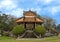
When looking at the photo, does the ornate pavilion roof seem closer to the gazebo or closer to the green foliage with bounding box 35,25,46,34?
the gazebo

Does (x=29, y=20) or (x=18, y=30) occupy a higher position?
(x=29, y=20)

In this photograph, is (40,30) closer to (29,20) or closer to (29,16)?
(29,20)

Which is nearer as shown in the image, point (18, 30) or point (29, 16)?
point (18, 30)

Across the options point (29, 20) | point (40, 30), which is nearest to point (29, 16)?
point (29, 20)

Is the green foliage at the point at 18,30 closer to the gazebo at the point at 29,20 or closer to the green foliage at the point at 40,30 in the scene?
the gazebo at the point at 29,20

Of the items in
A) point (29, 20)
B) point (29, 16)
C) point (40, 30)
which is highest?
point (29, 16)

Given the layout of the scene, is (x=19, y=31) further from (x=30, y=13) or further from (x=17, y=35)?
(x=30, y=13)

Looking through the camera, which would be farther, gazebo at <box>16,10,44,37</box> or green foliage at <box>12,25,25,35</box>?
gazebo at <box>16,10,44,37</box>

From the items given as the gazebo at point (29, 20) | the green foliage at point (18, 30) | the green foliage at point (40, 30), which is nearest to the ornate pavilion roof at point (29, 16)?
the gazebo at point (29, 20)

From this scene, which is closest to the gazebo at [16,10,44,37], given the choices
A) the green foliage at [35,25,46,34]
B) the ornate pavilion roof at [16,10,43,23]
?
the ornate pavilion roof at [16,10,43,23]

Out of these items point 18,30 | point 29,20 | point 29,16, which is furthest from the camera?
point 29,16

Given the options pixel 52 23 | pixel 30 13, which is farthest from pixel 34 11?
pixel 52 23

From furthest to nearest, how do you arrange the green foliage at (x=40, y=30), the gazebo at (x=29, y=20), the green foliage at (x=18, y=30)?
the gazebo at (x=29, y=20) < the green foliage at (x=40, y=30) < the green foliage at (x=18, y=30)

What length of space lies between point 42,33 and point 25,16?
6.76m
